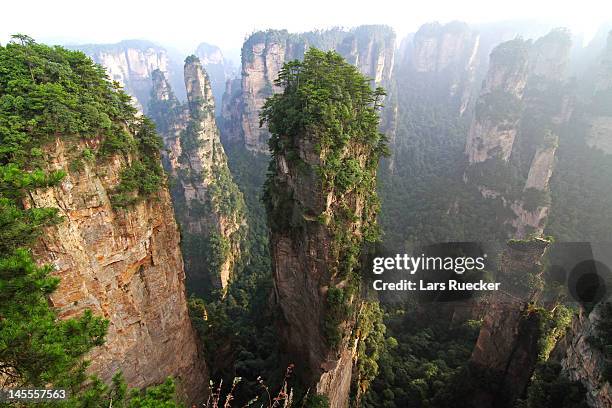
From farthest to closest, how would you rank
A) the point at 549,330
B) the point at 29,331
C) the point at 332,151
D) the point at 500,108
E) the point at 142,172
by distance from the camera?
the point at 500,108 < the point at 549,330 < the point at 332,151 < the point at 142,172 < the point at 29,331

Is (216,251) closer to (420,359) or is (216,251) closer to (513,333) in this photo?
(420,359)

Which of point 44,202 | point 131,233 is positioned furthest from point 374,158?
point 44,202

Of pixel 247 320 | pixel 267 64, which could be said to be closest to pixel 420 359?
pixel 247 320

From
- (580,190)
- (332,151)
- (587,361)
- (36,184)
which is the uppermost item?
(36,184)

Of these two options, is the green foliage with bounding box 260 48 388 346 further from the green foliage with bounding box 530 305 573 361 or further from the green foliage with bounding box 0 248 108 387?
the green foliage with bounding box 0 248 108 387

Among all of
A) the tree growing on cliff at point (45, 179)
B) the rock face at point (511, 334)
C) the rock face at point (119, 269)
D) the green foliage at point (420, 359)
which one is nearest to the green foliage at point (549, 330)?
the rock face at point (511, 334)

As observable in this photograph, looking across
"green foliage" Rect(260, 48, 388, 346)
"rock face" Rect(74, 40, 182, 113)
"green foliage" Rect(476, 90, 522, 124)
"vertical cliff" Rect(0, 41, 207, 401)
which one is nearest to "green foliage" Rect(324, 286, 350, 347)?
"green foliage" Rect(260, 48, 388, 346)

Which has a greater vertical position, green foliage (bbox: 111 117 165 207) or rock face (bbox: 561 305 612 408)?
green foliage (bbox: 111 117 165 207)
